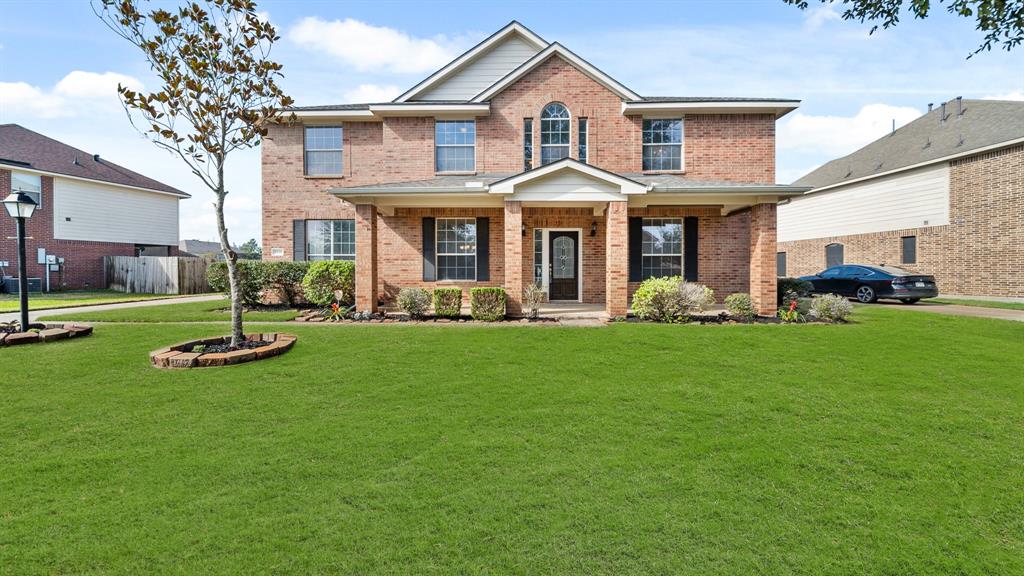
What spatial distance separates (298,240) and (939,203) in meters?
26.4

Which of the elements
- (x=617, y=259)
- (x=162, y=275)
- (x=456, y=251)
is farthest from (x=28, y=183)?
(x=617, y=259)

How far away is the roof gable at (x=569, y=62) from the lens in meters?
14.0

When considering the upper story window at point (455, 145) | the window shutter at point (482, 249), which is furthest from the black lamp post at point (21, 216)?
the window shutter at point (482, 249)

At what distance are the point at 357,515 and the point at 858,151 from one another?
33497mm

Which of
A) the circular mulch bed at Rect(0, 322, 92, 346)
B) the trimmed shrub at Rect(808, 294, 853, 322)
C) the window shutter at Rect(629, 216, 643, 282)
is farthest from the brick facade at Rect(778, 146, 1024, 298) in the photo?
the circular mulch bed at Rect(0, 322, 92, 346)

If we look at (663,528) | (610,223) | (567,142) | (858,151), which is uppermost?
(858,151)

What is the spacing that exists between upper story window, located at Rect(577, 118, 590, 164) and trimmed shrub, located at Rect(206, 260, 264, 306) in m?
10.3

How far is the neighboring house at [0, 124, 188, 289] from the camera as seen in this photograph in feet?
68.0

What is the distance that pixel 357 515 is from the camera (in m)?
3.00

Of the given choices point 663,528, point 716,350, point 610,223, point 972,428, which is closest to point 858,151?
point 610,223

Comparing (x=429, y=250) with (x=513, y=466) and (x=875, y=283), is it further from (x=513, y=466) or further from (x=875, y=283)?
(x=875, y=283)

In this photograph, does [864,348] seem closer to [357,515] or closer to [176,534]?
[357,515]

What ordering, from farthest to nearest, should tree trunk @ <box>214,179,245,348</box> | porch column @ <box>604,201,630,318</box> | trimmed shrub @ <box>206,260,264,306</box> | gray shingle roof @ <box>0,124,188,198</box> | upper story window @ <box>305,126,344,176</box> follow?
gray shingle roof @ <box>0,124,188,198</box>
upper story window @ <box>305,126,344,176</box>
trimmed shrub @ <box>206,260,264,306</box>
porch column @ <box>604,201,630,318</box>
tree trunk @ <box>214,179,245,348</box>

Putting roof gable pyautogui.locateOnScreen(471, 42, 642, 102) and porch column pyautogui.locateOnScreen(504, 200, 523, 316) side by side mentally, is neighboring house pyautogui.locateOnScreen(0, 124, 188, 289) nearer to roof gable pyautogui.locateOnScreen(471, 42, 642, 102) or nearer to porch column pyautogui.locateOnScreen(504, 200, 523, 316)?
roof gable pyautogui.locateOnScreen(471, 42, 642, 102)
